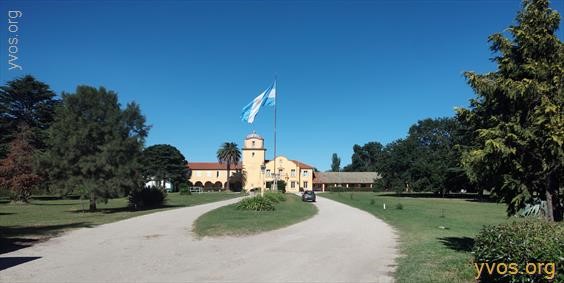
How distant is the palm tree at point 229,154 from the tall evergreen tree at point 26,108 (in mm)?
47897

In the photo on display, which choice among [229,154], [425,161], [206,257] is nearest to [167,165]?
[229,154]

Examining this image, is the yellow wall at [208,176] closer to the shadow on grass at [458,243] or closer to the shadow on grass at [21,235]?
the shadow on grass at [21,235]

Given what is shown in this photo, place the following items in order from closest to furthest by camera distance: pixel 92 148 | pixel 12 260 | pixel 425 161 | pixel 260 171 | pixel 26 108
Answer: pixel 12 260 → pixel 92 148 → pixel 26 108 → pixel 425 161 → pixel 260 171

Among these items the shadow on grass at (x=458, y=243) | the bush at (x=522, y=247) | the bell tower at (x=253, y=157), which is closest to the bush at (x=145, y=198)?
the shadow on grass at (x=458, y=243)

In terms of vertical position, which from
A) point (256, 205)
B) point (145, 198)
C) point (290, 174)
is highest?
point (290, 174)

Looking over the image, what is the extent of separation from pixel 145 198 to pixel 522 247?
104 feet

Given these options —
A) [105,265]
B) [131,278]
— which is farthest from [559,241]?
Answer: [105,265]

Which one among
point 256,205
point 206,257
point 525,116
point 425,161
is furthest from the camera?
point 425,161

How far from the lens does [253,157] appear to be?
9625 centimetres

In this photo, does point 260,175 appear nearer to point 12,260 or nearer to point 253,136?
point 253,136

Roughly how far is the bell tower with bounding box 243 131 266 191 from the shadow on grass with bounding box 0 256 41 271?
85.0 meters

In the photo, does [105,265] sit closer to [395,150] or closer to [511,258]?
[511,258]

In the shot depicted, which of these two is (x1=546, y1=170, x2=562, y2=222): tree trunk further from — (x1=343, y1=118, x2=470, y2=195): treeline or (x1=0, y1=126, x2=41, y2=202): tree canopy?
(x1=343, y1=118, x2=470, y2=195): treeline

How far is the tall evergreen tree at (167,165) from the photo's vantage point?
9069cm
